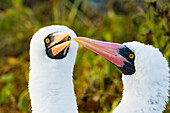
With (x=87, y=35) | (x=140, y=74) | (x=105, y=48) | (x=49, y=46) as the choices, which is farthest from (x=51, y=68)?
(x=87, y=35)

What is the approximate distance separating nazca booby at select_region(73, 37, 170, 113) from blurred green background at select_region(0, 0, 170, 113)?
4.91 ft

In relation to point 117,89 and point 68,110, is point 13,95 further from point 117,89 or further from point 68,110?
point 68,110

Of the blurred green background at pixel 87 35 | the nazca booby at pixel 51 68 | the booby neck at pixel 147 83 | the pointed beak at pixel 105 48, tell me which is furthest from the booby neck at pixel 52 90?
the blurred green background at pixel 87 35

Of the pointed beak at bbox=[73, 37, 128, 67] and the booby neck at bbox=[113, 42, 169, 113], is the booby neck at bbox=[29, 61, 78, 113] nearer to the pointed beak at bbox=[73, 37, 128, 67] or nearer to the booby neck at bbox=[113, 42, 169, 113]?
the pointed beak at bbox=[73, 37, 128, 67]

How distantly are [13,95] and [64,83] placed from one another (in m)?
2.96

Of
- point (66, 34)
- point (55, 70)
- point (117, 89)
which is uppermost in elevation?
point (66, 34)

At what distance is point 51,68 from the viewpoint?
2299mm

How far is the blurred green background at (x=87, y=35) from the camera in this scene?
4.04 meters

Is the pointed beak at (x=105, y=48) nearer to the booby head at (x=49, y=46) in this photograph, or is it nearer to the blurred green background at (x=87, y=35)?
the booby head at (x=49, y=46)

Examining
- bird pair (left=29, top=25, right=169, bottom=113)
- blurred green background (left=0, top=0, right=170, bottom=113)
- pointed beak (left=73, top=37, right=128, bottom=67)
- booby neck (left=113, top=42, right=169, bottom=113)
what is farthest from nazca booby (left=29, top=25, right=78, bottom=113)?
blurred green background (left=0, top=0, right=170, bottom=113)

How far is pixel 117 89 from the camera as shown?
446 centimetres

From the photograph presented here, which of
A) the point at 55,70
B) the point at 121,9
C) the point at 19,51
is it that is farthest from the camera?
the point at 121,9

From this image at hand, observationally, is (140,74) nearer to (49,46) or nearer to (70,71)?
(70,71)

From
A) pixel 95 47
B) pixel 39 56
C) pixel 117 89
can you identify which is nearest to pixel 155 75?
pixel 95 47
